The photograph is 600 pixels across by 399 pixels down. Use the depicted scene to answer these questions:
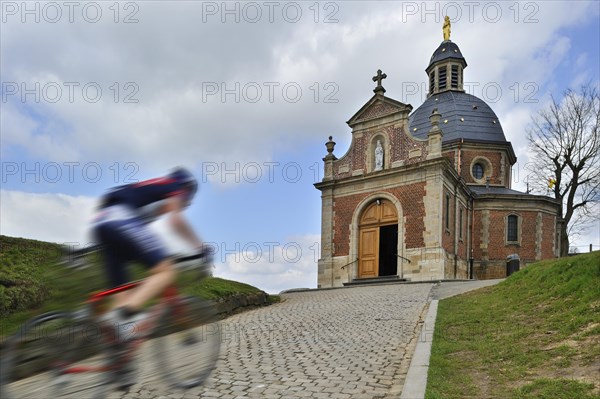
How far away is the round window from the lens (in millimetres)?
35031

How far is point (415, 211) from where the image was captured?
25266 millimetres

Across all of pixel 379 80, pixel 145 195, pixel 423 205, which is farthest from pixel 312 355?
pixel 379 80

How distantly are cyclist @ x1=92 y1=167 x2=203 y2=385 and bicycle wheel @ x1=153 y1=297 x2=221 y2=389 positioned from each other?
30 centimetres

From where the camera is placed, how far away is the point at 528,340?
7289 mm

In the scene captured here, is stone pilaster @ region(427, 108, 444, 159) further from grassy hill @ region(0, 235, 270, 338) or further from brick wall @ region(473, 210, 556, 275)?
grassy hill @ region(0, 235, 270, 338)

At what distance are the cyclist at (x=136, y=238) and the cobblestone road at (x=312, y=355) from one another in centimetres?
90

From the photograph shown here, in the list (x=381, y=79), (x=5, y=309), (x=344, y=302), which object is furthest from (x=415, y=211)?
(x=5, y=309)

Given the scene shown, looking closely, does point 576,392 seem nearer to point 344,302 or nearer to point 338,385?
point 338,385

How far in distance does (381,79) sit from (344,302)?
646 inches

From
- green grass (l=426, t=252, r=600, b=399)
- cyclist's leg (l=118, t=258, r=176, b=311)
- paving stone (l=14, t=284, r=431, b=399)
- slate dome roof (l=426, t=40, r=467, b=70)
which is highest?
slate dome roof (l=426, t=40, r=467, b=70)

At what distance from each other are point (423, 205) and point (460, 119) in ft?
45.5

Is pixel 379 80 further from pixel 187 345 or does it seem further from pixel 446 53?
pixel 187 345

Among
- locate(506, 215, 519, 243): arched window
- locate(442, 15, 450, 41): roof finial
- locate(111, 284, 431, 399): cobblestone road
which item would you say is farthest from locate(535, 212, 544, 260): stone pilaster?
locate(111, 284, 431, 399): cobblestone road

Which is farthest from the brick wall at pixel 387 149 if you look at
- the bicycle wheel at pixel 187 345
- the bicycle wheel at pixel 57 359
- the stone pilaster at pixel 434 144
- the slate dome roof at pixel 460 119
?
the bicycle wheel at pixel 57 359
